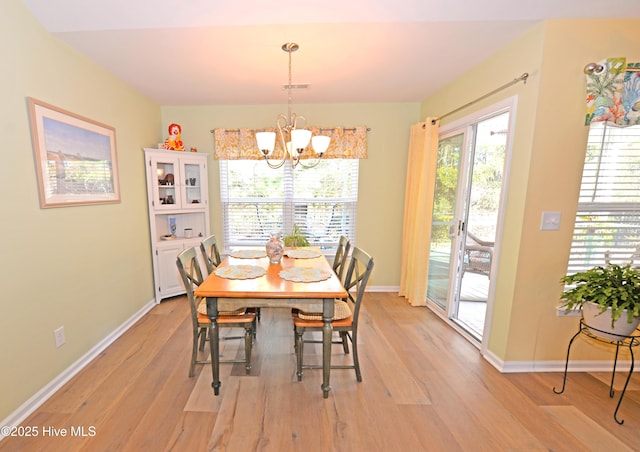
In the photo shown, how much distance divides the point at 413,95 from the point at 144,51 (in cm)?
274

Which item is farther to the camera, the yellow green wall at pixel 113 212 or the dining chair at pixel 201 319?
the dining chair at pixel 201 319

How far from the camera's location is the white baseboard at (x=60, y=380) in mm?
1595


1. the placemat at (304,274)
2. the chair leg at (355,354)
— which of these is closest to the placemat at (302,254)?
the placemat at (304,274)

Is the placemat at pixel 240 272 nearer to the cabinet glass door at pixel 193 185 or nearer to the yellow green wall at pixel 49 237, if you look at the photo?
the yellow green wall at pixel 49 237

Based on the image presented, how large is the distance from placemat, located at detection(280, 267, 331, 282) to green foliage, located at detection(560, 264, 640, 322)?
5.52ft

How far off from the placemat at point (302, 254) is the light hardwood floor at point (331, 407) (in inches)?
32.3

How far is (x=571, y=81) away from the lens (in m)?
1.81

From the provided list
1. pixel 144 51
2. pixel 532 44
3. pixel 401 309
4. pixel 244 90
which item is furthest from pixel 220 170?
pixel 532 44

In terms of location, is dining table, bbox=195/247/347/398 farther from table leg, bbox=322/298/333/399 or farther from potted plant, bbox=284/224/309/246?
potted plant, bbox=284/224/309/246

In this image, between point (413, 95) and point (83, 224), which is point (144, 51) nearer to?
point (83, 224)

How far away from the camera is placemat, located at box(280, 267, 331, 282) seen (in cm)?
192

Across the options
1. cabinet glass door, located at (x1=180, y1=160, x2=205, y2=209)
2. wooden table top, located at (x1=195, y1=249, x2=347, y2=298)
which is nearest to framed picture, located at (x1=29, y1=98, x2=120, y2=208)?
cabinet glass door, located at (x1=180, y1=160, x2=205, y2=209)

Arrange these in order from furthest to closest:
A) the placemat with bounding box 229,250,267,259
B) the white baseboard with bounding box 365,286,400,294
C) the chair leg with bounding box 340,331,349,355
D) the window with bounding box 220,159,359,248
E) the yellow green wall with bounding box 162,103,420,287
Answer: the white baseboard with bounding box 365,286,400,294
the window with bounding box 220,159,359,248
the yellow green wall with bounding box 162,103,420,287
the placemat with bounding box 229,250,267,259
the chair leg with bounding box 340,331,349,355

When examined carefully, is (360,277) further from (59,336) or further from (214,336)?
(59,336)
